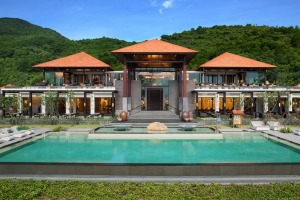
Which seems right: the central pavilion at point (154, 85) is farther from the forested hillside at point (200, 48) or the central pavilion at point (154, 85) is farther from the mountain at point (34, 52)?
the mountain at point (34, 52)

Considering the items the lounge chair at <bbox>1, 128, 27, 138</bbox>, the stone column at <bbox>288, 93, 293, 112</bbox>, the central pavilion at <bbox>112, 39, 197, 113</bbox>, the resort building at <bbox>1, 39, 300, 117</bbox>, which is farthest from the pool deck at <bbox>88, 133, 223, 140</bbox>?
the stone column at <bbox>288, 93, 293, 112</bbox>

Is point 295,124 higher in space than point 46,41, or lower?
lower

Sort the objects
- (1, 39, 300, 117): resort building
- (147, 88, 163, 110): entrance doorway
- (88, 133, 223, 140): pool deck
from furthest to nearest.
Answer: (147, 88, 163, 110): entrance doorway < (1, 39, 300, 117): resort building < (88, 133, 223, 140): pool deck

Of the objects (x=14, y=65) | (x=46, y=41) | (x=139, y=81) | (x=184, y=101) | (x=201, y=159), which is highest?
(x=46, y=41)

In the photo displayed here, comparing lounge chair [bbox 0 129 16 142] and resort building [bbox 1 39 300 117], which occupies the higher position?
resort building [bbox 1 39 300 117]

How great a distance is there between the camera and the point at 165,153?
1598 centimetres

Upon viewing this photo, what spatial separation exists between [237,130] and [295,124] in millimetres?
8970

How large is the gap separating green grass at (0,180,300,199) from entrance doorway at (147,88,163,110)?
3194cm

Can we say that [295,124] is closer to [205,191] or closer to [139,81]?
[139,81]

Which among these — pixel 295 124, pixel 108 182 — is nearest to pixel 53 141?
pixel 108 182

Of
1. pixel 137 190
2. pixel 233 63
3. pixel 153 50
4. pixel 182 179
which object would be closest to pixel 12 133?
pixel 137 190

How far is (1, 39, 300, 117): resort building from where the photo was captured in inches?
1380

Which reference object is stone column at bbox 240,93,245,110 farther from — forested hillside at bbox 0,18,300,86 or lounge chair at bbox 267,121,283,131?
forested hillside at bbox 0,18,300,86

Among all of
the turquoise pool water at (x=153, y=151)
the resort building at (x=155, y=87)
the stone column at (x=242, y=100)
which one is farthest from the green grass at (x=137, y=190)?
the stone column at (x=242, y=100)
